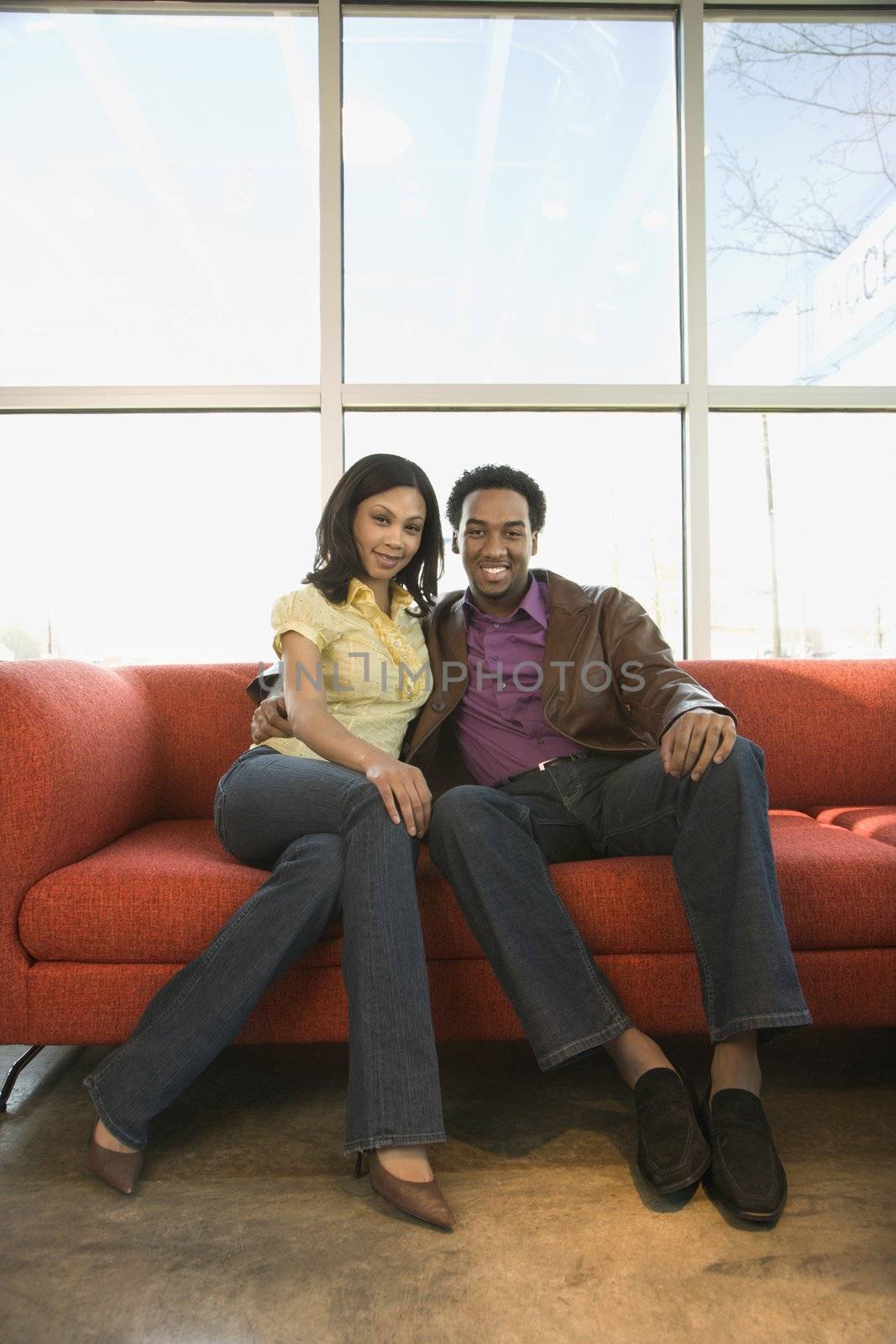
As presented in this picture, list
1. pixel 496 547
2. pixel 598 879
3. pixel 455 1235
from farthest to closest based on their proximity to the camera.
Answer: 1. pixel 496 547
2. pixel 598 879
3. pixel 455 1235

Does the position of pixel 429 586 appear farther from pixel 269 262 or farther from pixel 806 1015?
pixel 269 262

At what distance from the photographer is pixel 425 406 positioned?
307cm

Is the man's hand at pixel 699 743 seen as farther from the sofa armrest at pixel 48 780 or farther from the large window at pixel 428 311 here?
the large window at pixel 428 311

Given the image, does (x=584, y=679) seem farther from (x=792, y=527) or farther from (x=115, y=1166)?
(x=792, y=527)

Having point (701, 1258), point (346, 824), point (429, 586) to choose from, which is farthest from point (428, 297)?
point (701, 1258)

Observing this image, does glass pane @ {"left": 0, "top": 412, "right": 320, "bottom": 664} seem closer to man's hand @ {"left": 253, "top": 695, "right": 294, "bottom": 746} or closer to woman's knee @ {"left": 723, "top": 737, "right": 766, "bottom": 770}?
man's hand @ {"left": 253, "top": 695, "right": 294, "bottom": 746}

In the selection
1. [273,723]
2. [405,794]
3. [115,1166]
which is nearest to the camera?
[115,1166]

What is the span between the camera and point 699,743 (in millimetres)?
1491

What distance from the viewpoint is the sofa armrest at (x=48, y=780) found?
1.53m

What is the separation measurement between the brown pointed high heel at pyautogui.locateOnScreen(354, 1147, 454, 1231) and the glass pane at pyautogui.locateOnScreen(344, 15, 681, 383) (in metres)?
→ 2.39

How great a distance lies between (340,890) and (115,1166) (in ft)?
1.56

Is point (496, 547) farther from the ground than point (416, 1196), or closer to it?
farther from the ground

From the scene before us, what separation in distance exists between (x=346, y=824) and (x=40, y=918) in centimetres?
52

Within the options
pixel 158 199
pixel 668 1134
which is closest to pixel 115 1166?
pixel 668 1134
